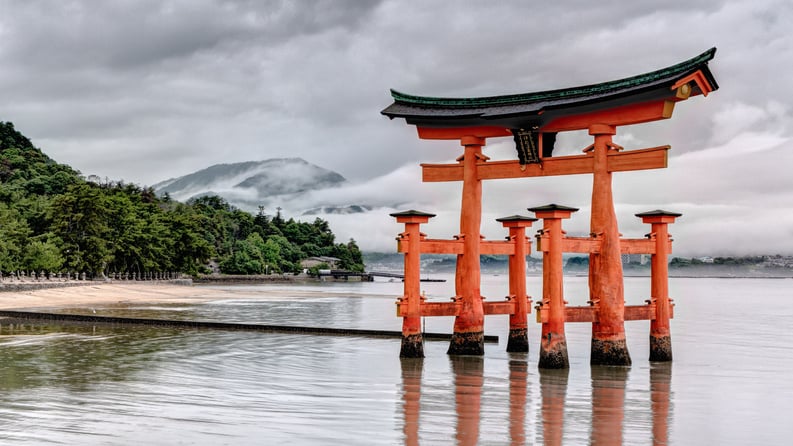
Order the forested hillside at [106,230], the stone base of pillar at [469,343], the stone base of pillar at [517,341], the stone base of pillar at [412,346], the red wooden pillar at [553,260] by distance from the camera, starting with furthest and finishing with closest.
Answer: the forested hillside at [106,230] → the stone base of pillar at [517,341] → the stone base of pillar at [469,343] → the stone base of pillar at [412,346] → the red wooden pillar at [553,260]

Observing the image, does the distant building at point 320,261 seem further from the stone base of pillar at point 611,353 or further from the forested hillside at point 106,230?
the stone base of pillar at point 611,353

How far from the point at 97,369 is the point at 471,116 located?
12.9 m

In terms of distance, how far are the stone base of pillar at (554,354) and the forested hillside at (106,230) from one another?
5266 centimetres

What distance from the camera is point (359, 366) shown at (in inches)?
955

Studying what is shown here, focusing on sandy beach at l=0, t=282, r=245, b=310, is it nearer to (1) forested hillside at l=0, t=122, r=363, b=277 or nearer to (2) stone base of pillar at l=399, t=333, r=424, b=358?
(1) forested hillside at l=0, t=122, r=363, b=277

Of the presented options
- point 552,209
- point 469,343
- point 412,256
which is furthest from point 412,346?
point 552,209

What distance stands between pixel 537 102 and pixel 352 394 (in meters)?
10.1

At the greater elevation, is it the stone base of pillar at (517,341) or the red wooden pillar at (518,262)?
the red wooden pillar at (518,262)

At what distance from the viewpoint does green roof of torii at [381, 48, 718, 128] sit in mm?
20406

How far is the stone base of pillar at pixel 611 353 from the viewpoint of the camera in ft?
72.6

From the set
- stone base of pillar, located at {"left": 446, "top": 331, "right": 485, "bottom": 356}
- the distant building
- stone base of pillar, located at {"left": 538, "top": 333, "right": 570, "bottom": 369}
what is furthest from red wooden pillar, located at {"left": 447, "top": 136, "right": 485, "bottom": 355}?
the distant building

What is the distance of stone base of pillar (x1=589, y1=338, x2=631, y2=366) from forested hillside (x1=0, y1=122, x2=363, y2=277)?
53523mm

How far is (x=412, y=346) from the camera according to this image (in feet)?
80.0

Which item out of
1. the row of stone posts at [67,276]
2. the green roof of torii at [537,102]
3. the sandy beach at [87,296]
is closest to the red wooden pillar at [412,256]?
the green roof of torii at [537,102]
